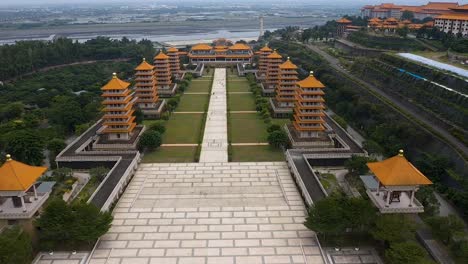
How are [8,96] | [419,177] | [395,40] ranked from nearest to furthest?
[419,177], [8,96], [395,40]

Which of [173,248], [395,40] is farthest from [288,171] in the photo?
[395,40]

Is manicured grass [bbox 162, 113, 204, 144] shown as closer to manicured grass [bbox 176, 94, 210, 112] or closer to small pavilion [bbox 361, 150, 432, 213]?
manicured grass [bbox 176, 94, 210, 112]

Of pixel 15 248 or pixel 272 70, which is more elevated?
pixel 272 70

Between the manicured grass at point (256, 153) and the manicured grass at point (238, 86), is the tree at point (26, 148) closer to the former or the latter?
the manicured grass at point (256, 153)

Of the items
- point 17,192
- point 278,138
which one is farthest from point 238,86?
point 17,192

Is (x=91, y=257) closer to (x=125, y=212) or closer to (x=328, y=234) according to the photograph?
(x=125, y=212)

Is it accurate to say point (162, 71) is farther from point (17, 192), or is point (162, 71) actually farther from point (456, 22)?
point (456, 22)

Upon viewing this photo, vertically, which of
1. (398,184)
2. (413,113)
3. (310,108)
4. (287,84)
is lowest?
(413,113)
